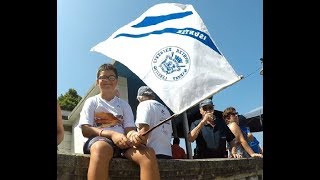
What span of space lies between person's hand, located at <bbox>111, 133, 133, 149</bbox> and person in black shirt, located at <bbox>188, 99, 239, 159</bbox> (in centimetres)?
134

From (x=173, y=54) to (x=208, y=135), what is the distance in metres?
0.94

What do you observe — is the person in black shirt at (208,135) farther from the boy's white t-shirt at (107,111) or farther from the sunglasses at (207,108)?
the boy's white t-shirt at (107,111)

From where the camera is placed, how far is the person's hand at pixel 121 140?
2557 millimetres

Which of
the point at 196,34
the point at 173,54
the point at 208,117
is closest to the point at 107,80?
the point at 173,54

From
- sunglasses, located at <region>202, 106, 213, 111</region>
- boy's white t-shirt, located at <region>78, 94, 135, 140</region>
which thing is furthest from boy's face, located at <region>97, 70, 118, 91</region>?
sunglasses, located at <region>202, 106, 213, 111</region>

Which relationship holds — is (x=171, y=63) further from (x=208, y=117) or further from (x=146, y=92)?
(x=208, y=117)

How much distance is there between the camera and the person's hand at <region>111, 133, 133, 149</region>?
2557 millimetres

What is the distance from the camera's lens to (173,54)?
11.1ft
